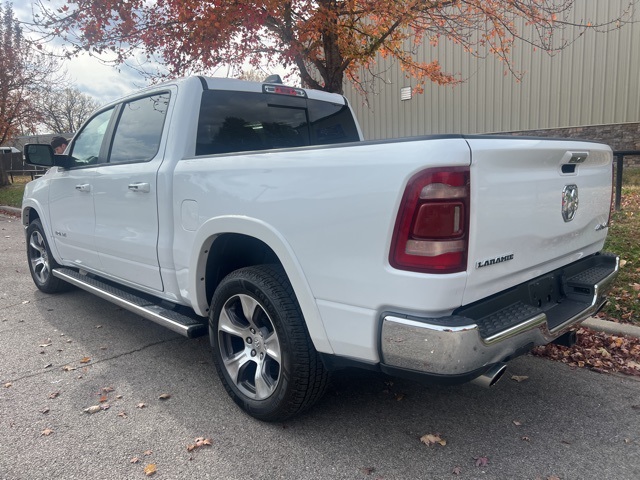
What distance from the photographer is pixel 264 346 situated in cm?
299

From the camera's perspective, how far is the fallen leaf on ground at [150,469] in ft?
8.48

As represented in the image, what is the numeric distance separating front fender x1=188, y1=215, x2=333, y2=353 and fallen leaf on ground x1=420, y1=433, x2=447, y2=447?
79cm

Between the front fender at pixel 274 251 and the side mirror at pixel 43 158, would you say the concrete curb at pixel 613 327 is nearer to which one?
the front fender at pixel 274 251

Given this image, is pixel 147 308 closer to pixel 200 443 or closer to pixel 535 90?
pixel 200 443

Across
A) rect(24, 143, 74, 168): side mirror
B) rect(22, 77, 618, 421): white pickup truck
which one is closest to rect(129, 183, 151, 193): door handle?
→ rect(22, 77, 618, 421): white pickup truck

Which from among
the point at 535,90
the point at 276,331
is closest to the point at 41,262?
the point at 276,331

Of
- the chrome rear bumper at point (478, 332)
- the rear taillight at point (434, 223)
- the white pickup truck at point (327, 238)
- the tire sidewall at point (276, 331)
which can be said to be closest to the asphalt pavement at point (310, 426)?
the tire sidewall at point (276, 331)

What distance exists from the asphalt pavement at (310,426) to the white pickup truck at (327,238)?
11.6 inches

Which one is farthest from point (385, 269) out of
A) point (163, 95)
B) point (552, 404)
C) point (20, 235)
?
point (20, 235)

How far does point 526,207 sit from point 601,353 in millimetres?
2126

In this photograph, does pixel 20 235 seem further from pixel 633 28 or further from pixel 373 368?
pixel 633 28

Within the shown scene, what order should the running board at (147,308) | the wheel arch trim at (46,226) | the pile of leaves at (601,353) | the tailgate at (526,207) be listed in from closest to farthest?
1. the tailgate at (526,207)
2. the running board at (147,308)
3. the pile of leaves at (601,353)
4. the wheel arch trim at (46,226)

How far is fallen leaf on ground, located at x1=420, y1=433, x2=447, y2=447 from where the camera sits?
9.11 feet

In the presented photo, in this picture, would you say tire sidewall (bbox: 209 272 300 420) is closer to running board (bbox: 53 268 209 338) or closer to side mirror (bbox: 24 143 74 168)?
running board (bbox: 53 268 209 338)
